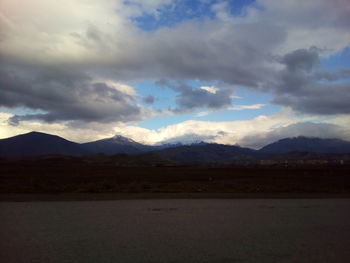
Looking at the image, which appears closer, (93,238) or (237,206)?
(93,238)

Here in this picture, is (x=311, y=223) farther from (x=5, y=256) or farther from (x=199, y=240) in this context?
(x=5, y=256)

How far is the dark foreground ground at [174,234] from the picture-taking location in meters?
7.65

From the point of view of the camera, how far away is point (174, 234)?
9852mm

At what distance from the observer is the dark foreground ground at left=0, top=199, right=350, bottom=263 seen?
7652 mm

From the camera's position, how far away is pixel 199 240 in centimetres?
912

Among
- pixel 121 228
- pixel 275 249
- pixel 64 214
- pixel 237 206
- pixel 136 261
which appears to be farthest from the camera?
pixel 237 206

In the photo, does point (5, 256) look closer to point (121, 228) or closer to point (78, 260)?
point (78, 260)

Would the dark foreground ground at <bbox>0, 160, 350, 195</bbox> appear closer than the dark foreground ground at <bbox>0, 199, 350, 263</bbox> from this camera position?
No

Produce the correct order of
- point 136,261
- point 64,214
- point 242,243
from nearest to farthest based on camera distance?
point 136,261
point 242,243
point 64,214

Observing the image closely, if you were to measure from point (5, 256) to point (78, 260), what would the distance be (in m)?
1.86

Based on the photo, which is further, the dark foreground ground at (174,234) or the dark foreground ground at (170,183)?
the dark foreground ground at (170,183)

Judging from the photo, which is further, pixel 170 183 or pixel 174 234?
pixel 170 183

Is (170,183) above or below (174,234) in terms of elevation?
above

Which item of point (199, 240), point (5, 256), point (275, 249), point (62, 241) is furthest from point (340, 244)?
point (5, 256)
